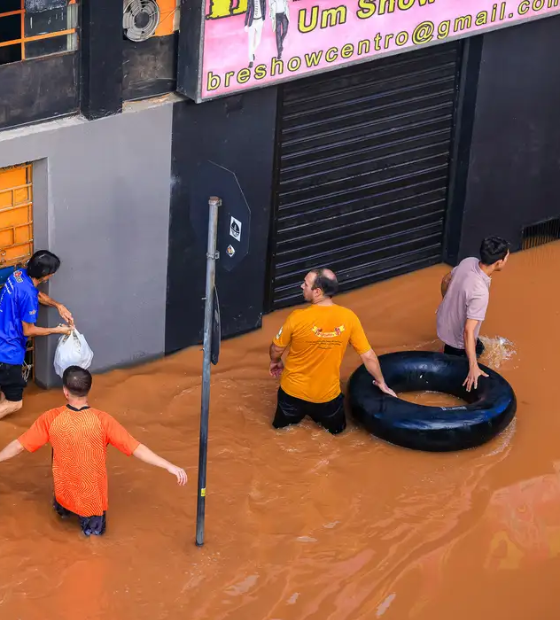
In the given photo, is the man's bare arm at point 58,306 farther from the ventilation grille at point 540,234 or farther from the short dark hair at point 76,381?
the ventilation grille at point 540,234

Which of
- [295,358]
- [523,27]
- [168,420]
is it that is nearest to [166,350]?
[168,420]

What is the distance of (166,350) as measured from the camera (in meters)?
10.6

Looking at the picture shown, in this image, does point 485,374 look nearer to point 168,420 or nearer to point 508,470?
point 508,470

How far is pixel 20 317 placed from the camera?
9.12m

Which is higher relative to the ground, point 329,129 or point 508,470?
point 329,129

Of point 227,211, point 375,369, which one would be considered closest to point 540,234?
point 375,369

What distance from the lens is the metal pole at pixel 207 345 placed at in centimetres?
727

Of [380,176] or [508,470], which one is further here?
[380,176]

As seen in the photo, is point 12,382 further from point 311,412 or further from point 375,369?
point 375,369

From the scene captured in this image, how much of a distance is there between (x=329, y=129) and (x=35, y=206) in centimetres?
294

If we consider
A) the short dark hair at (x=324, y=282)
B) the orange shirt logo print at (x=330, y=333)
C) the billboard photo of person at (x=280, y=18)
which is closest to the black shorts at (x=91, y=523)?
the orange shirt logo print at (x=330, y=333)

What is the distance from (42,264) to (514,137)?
528 centimetres

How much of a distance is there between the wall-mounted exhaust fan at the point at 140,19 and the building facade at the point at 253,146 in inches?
0.7

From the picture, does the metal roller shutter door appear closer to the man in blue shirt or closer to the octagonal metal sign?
the man in blue shirt
